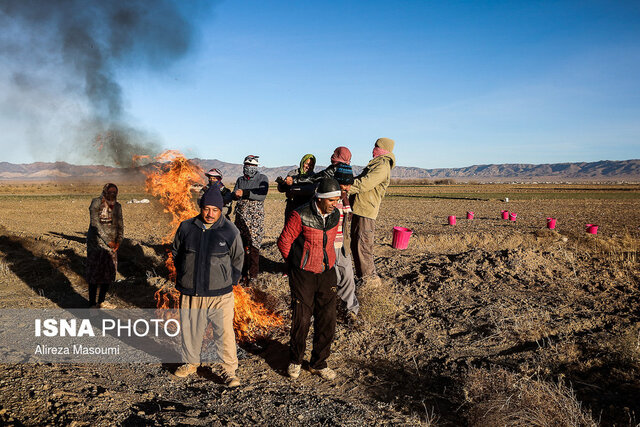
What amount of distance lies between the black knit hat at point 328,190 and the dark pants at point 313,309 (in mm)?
794

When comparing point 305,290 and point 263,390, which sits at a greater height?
point 305,290

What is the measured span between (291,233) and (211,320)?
1.21 meters

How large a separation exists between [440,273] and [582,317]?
2457mm

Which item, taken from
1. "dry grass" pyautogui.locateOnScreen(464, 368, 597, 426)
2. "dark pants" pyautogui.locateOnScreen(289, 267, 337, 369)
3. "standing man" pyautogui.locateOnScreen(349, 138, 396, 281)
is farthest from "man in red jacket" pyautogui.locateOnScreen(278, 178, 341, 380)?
"standing man" pyautogui.locateOnScreen(349, 138, 396, 281)

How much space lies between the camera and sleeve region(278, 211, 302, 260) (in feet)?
13.2

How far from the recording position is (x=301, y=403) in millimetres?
3650

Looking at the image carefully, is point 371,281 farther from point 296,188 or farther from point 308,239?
point 308,239

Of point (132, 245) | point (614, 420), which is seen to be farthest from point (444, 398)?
point (132, 245)

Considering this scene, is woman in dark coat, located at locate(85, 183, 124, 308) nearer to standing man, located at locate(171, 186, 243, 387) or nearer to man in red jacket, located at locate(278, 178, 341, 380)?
standing man, located at locate(171, 186, 243, 387)

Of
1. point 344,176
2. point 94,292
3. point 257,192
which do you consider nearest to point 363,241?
point 344,176

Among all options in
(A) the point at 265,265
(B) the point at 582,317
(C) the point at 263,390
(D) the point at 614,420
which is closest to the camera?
(D) the point at 614,420

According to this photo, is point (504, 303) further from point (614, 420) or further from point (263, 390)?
point (263, 390)

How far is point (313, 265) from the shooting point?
3.99 meters

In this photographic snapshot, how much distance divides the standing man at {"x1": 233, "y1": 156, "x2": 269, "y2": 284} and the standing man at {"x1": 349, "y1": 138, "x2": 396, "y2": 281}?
1647 mm
